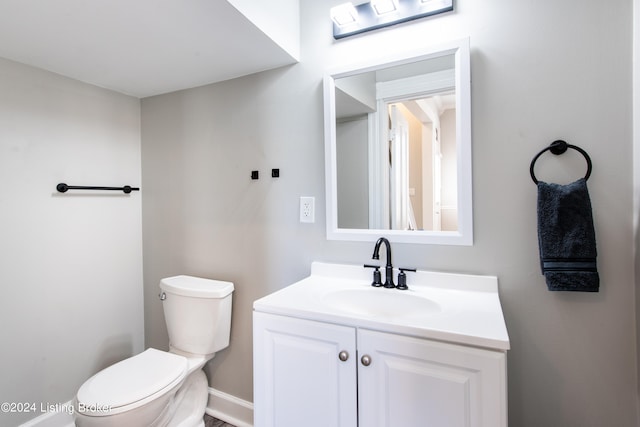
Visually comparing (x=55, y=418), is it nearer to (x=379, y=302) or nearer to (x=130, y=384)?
(x=130, y=384)

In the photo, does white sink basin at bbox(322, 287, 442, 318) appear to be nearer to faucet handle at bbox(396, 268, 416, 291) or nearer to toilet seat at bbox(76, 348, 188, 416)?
faucet handle at bbox(396, 268, 416, 291)

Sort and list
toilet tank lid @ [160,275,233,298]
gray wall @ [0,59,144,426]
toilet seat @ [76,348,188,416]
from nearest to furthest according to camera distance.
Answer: toilet seat @ [76,348,188,416] → gray wall @ [0,59,144,426] → toilet tank lid @ [160,275,233,298]

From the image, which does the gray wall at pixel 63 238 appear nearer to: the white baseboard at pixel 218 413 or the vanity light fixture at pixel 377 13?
the white baseboard at pixel 218 413

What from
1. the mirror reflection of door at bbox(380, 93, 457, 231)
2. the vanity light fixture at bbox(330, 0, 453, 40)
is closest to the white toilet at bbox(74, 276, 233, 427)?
the mirror reflection of door at bbox(380, 93, 457, 231)

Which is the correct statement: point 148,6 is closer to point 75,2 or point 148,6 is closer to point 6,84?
point 75,2

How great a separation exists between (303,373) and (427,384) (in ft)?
1.31

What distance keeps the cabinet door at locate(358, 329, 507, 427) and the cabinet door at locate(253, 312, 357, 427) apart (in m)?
0.05

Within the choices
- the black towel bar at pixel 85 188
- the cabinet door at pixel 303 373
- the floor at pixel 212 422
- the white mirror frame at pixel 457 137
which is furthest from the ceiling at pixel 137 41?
the floor at pixel 212 422

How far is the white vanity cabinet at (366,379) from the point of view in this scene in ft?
2.68

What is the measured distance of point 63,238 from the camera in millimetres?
1716

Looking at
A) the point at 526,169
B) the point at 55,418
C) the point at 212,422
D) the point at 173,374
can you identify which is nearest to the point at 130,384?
the point at 173,374

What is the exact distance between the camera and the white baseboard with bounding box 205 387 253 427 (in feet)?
5.64

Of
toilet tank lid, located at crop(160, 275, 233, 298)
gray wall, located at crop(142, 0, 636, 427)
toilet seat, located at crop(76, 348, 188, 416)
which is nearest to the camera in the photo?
gray wall, located at crop(142, 0, 636, 427)

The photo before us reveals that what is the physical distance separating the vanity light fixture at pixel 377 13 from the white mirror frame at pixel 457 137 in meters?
0.15
